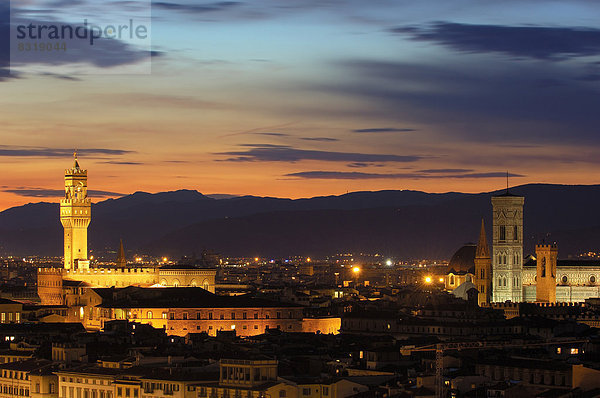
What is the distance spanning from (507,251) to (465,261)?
10.9 metres

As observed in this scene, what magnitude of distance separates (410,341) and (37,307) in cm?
3587

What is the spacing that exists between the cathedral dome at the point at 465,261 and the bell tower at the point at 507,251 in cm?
488

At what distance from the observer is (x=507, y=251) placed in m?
169

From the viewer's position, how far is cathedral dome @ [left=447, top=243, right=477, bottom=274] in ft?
584

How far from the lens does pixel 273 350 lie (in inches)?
3551

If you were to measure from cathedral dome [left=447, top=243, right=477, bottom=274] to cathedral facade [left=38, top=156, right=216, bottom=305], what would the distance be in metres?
37.0

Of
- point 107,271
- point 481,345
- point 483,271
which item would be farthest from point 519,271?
point 481,345

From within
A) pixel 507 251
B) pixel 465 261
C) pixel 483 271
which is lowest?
pixel 483 271

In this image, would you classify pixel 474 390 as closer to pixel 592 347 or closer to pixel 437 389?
pixel 437 389

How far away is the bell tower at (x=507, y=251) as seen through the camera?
166 metres

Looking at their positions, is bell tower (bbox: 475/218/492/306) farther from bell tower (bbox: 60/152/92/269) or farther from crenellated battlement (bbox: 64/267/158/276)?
bell tower (bbox: 60/152/92/269)

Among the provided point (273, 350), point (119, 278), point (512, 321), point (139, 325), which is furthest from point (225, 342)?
point (119, 278)

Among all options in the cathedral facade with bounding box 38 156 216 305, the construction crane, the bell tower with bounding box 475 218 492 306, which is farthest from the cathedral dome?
the construction crane

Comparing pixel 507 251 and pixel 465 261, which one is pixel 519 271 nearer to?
pixel 507 251
